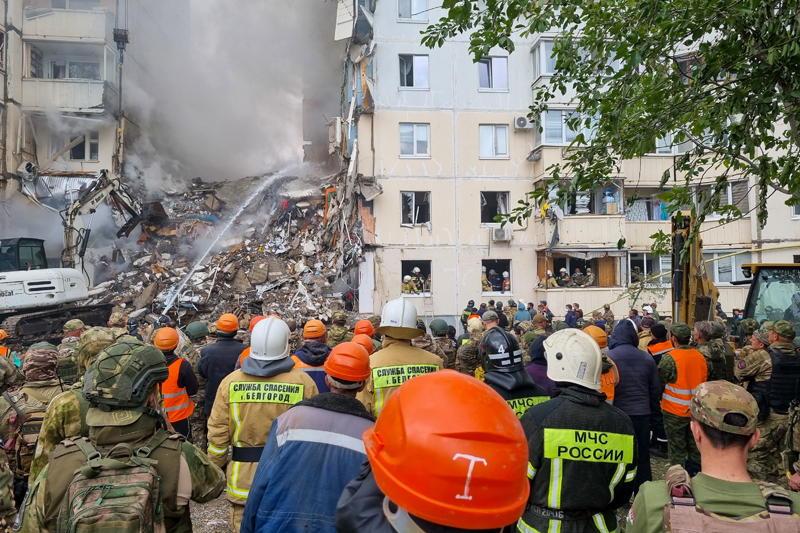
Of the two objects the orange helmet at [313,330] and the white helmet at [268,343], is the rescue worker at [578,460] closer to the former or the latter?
the white helmet at [268,343]

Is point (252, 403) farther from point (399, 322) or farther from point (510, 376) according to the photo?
point (510, 376)

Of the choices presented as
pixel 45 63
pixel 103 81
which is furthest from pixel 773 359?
pixel 45 63

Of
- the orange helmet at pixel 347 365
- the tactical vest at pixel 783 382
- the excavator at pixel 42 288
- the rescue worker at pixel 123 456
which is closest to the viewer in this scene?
the rescue worker at pixel 123 456

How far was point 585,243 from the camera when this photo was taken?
1931cm

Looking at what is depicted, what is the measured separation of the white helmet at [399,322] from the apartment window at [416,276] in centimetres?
1510

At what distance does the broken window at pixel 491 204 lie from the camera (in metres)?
20.5

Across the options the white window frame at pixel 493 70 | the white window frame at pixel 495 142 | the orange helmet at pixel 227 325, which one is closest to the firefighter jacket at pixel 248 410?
the orange helmet at pixel 227 325

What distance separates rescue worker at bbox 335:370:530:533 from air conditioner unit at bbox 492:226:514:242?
61.2ft

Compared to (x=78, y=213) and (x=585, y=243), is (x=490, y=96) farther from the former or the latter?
(x=78, y=213)

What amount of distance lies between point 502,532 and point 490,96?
2080 cm

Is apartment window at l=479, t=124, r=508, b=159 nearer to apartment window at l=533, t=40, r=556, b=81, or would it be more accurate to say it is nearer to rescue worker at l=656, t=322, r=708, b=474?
apartment window at l=533, t=40, r=556, b=81

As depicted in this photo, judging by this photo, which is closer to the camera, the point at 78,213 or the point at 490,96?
the point at 78,213

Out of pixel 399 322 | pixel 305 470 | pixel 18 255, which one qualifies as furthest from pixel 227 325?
pixel 18 255

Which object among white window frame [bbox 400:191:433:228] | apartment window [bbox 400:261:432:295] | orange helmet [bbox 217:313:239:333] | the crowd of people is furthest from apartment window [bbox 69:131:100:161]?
the crowd of people
